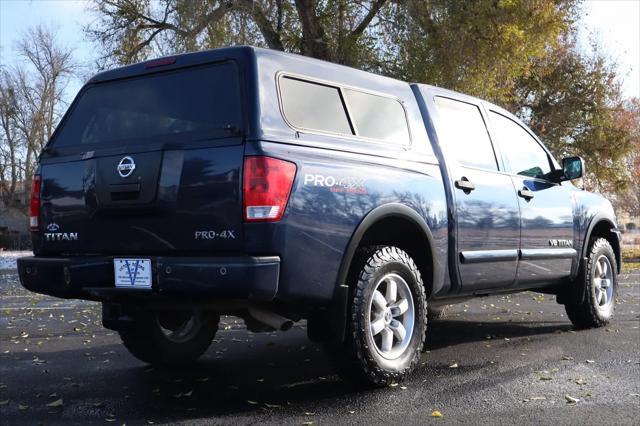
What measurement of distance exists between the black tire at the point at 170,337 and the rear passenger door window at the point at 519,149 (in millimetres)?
2800

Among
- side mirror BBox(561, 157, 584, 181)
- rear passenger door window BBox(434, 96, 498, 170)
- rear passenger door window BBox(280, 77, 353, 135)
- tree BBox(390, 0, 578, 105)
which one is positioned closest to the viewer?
rear passenger door window BBox(280, 77, 353, 135)

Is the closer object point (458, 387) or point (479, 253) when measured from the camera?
point (458, 387)

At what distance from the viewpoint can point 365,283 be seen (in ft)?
14.3

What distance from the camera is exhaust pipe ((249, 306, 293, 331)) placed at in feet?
13.5

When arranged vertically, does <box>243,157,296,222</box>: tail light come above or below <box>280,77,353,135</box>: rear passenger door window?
below

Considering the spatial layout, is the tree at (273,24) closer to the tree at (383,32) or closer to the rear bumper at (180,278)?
the tree at (383,32)

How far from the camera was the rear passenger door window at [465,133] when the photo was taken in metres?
5.55

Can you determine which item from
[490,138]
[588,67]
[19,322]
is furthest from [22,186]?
[490,138]

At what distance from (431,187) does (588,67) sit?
933 inches

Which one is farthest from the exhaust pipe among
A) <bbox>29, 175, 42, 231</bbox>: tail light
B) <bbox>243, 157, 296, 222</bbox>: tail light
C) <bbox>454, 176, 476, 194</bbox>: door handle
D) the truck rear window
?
<bbox>454, 176, 476, 194</bbox>: door handle

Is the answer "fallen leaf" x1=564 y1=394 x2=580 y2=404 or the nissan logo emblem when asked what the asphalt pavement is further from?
the nissan logo emblem

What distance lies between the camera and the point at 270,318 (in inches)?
165

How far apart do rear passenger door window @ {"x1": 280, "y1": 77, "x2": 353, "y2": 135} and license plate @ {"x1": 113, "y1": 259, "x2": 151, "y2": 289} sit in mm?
1144

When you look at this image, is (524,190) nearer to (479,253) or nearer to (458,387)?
(479,253)
